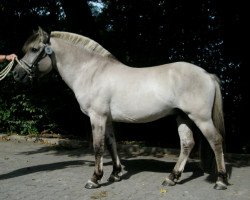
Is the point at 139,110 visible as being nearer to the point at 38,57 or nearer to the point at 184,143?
the point at 184,143

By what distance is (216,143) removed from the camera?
5707 mm

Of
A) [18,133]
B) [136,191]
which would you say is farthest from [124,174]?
[18,133]

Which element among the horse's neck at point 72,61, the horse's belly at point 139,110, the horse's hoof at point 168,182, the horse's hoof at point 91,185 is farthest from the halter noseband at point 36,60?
the horse's hoof at point 168,182

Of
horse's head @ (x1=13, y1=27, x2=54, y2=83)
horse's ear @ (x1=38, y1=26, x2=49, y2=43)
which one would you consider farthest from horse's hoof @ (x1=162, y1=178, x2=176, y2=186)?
horse's ear @ (x1=38, y1=26, x2=49, y2=43)

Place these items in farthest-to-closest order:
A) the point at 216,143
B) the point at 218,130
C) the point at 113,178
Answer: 1. the point at 113,178
2. the point at 218,130
3. the point at 216,143

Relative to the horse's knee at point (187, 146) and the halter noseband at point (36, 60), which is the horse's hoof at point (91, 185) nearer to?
the horse's knee at point (187, 146)

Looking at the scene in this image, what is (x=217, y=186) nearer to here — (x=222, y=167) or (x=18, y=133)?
(x=222, y=167)

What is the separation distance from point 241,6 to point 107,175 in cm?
524

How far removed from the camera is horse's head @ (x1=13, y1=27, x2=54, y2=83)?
610 centimetres

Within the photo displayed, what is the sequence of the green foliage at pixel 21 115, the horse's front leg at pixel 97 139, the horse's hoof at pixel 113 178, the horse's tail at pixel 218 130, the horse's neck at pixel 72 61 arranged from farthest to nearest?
the green foliage at pixel 21 115, the horse's hoof at pixel 113 178, the horse's neck at pixel 72 61, the horse's front leg at pixel 97 139, the horse's tail at pixel 218 130

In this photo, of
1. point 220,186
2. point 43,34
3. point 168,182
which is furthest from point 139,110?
point 43,34

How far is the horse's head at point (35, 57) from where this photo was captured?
610cm

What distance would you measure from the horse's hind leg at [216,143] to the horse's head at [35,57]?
252 centimetres

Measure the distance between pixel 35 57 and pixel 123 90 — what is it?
1.49 metres
